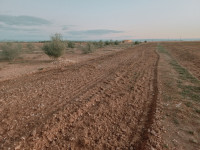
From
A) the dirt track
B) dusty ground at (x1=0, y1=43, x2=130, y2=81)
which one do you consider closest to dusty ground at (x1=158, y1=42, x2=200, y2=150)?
the dirt track

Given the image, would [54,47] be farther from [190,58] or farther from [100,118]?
[190,58]

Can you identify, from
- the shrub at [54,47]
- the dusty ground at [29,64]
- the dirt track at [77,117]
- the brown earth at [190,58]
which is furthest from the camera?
→ the shrub at [54,47]

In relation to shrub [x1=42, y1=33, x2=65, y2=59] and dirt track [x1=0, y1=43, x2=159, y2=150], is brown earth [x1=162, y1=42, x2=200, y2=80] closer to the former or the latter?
dirt track [x1=0, y1=43, x2=159, y2=150]

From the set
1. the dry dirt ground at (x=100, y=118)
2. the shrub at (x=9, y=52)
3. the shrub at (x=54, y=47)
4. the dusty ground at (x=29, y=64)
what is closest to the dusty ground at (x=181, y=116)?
the dry dirt ground at (x=100, y=118)

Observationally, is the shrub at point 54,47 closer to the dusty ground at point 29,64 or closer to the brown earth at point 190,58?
the dusty ground at point 29,64

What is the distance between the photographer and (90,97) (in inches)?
221

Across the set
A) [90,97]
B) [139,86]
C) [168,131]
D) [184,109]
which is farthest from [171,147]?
[139,86]

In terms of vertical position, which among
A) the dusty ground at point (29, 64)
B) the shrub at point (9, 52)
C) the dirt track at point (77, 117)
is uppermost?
the shrub at point (9, 52)

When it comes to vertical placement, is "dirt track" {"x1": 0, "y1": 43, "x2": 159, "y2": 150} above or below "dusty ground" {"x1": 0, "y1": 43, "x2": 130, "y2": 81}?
above

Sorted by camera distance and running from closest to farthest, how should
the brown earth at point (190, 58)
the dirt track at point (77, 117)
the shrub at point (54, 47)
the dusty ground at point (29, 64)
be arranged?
the dirt track at point (77, 117) < the dusty ground at point (29, 64) < the brown earth at point (190, 58) < the shrub at point (54, 47)

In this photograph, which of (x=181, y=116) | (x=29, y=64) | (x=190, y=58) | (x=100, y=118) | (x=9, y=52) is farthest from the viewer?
(x=190, y=58)

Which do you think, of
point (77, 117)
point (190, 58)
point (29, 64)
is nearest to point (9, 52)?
point (29, 64)

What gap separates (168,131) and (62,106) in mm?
3611

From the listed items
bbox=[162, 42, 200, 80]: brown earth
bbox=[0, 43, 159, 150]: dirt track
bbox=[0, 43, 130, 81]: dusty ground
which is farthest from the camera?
bbox=[162, 42, 200, 80]: brown earth
